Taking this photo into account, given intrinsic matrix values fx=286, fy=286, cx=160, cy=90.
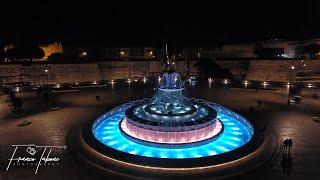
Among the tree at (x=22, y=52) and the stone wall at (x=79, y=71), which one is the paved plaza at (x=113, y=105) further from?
the tree at (x=22, y=52)

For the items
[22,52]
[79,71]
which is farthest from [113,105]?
[22,52]

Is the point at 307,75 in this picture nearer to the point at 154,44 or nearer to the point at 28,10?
the point at 154,44

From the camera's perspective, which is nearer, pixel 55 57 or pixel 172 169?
pixel 172 169

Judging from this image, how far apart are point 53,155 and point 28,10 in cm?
3462

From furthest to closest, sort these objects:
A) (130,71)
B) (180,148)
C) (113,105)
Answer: (130,71)
(113,105)
(180,148)

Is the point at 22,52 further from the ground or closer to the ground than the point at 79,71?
further from the ground

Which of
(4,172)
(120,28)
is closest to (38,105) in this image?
(4,172)

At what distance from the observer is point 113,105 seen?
27172 millimetres

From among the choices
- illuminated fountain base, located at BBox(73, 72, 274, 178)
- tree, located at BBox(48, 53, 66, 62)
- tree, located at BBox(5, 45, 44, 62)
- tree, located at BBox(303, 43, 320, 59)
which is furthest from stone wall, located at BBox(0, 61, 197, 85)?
illuminated fountain base, located at BBox(73, 72, 274, 178)

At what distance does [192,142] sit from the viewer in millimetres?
17547

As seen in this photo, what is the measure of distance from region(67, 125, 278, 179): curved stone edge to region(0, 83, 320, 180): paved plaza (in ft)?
1.25

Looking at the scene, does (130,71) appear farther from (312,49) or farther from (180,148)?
(312,49)

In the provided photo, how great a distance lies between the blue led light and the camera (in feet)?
55.4

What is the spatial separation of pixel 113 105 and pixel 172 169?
48.8ft
